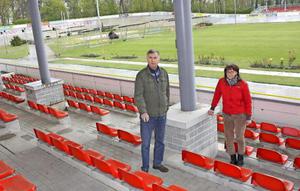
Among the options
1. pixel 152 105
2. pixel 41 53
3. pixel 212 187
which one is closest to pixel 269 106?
pixel 212 187

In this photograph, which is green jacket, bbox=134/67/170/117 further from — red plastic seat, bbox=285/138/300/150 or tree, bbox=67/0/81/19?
tree, bbox=67/0/81/19

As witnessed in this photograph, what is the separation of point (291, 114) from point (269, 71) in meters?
8.86

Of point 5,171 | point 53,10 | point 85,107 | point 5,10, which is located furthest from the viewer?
point 53,10

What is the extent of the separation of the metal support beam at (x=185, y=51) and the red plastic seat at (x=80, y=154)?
2.59 metres

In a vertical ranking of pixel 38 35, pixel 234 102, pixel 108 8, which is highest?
pixel 108 8

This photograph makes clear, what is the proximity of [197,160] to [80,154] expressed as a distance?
2680 millimetres

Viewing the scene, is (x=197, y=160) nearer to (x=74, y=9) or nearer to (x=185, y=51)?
(x=185, y=51)

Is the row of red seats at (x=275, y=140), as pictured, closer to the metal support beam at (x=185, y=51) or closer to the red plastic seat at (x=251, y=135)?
the red plastic seat at (x=251, y=135)

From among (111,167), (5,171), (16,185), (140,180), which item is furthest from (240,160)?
(5,171)

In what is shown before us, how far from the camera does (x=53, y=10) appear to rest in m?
86.8

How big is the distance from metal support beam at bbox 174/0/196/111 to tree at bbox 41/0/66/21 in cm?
8360

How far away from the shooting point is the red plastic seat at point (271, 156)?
24.6ft

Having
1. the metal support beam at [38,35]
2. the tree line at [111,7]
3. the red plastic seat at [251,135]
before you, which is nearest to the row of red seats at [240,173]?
the red plastic seat at [251,135]

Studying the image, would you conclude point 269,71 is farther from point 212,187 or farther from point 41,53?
point 212,187
